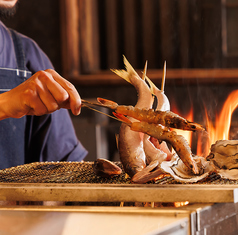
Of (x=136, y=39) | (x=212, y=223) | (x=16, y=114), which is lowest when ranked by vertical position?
(x=212, y=223)

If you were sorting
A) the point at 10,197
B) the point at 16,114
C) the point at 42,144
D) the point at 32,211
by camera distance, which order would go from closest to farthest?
the point at 32,211, the point at 10,197, the point at 16,114, the point at 42,144

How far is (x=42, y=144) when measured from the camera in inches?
82.5

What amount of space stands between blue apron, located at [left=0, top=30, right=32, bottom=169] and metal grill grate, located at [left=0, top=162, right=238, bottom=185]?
23.0 inches

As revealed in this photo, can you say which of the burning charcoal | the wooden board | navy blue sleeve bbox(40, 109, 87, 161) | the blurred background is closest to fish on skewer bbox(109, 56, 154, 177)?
the burning charcoal

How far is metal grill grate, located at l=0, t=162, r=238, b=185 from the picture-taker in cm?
113

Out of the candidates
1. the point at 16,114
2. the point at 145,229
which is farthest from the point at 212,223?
the point at 16,114

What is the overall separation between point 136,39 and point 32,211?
301 centimetres

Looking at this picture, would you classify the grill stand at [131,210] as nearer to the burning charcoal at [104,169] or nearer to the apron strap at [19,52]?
the burning charcoal at [104,169]

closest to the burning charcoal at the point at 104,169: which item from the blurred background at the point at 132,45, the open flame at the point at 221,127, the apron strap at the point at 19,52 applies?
the open flame at the point at 221,127

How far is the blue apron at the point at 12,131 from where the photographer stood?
198 cm

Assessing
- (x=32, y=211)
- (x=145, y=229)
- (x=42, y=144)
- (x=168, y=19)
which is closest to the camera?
(x=145, y=229)

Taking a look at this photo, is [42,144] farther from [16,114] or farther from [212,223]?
[212,223]

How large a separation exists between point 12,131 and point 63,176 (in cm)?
87

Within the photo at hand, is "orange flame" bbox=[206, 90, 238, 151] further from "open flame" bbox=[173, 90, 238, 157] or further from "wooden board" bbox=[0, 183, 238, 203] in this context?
"wooden board" bbox=[0, 183, 238, 203]
